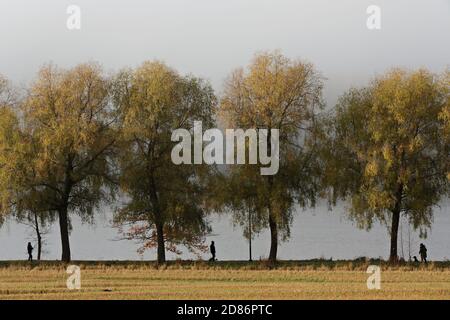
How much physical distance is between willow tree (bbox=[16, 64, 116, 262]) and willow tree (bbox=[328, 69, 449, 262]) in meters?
16.7

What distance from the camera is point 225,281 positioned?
1574 inches

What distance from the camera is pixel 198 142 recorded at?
54.5 metres

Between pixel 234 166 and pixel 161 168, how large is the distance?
519 centimetres

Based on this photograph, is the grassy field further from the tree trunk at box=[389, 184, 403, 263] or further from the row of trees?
the row of trees

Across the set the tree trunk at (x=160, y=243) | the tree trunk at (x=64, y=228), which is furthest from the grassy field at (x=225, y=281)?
the tree trunk at (x=64, y=228)

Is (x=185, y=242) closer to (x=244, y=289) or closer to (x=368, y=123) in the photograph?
(x=368, y=123)

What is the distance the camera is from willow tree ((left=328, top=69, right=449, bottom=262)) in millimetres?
54062

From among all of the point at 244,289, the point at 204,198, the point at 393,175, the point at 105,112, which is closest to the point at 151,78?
the point at 105,112

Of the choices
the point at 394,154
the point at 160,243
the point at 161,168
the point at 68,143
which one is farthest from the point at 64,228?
the point at 394,154

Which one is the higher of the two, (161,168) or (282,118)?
(282,118)

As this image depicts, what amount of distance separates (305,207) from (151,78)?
14.4 metres

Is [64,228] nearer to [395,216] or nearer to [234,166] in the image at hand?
[234,166]

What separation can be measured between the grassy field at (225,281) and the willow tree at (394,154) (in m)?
4.16

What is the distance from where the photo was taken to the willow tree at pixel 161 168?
2149 inches
